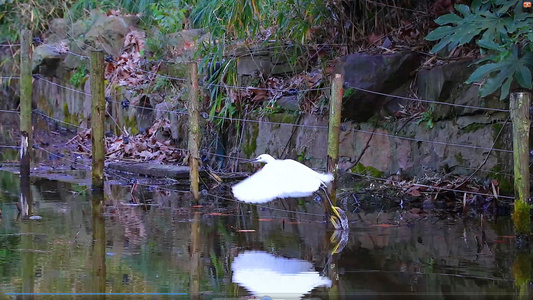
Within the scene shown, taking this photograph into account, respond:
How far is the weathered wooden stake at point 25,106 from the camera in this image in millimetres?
9336

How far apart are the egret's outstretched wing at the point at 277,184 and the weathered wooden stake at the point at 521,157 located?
1.46 meters

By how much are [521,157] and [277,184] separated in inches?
70.8

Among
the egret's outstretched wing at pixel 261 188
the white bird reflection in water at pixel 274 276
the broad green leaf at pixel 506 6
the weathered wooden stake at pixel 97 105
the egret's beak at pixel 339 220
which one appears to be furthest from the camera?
the weathered wooden stake at pixel 97 105

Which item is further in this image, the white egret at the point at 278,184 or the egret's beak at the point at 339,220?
the egret's beak at the point at 339,220

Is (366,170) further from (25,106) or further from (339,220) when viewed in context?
(25,106)

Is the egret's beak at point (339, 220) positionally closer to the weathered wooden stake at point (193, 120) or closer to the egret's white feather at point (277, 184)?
the egret's white feather at point (277, 184)

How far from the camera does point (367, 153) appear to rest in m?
8.58

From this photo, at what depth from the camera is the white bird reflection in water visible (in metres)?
4.59

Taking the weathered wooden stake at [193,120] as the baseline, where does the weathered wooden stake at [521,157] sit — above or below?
below

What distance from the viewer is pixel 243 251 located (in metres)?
5.77

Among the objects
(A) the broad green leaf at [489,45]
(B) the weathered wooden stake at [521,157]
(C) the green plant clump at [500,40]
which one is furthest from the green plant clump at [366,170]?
(B) the weathered wooden stake at [521,157]

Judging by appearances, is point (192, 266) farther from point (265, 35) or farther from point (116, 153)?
point (116, 153)

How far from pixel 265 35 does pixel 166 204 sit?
321 cm

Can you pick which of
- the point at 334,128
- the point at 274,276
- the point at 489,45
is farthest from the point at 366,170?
the point at 274,276
